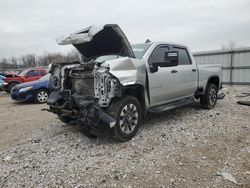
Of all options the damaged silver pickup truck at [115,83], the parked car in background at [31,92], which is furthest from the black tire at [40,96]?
the damaged silver pickup truck at [115,83]

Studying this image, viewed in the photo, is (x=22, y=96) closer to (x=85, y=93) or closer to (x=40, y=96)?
(x=40, y=96)

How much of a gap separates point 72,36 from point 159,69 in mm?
1937

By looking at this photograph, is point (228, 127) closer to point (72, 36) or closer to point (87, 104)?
point (87, 104)

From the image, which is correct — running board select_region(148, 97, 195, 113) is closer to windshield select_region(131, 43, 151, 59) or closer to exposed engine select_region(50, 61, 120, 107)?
windshield select_region(131, 43, 151, 59)

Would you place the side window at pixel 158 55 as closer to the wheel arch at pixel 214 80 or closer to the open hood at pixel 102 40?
the open hood at pixel 102 40

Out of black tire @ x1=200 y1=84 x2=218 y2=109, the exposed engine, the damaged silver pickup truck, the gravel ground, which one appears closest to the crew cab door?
the damaged silver pickup truck

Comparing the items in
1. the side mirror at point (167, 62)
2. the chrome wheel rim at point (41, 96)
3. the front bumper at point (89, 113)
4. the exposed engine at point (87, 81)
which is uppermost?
the side mirror at point (167, 62)

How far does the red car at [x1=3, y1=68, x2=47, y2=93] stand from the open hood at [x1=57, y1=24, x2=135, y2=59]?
9601mm

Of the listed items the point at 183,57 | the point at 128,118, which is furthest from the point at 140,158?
the point at 183,57

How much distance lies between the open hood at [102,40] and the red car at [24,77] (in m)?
9.60

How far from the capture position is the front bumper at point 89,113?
3951 millimetres

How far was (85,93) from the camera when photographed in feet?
15.4

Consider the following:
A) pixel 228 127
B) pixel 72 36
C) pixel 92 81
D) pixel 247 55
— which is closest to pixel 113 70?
pixel 92 81

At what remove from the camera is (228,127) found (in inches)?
211
